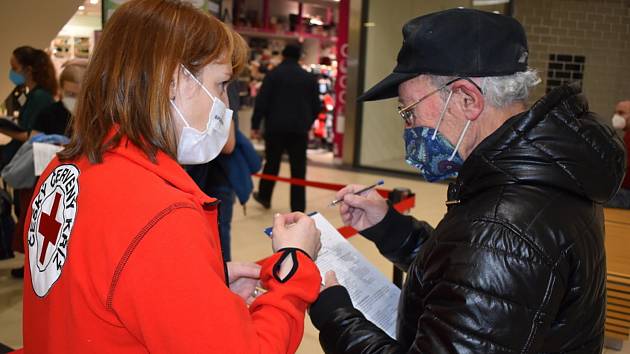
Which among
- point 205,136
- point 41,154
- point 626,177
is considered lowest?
point 626,177

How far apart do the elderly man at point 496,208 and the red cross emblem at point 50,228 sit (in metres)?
0.60

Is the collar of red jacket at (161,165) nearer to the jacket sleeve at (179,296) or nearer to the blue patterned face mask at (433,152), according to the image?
the jacket sleeve at (179,296)

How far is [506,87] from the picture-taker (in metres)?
1.36

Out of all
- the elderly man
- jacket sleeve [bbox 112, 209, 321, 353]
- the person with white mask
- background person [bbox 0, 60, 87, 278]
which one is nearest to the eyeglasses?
the elderly man

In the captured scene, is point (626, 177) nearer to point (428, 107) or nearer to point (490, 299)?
point (428, 107)

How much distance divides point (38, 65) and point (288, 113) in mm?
2779

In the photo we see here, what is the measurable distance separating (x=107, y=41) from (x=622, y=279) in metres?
3.11

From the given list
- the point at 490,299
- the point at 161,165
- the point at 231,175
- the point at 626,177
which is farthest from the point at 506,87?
the point at 626,177

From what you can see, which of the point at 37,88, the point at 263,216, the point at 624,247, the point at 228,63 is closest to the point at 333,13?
the point at 263,216

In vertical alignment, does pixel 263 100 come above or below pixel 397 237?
above

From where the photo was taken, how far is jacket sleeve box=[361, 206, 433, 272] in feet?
6.33

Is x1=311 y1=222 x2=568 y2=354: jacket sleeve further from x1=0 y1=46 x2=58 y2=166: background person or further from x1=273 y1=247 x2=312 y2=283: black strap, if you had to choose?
x1=0 y1=46 x2=58 y2=166: background person

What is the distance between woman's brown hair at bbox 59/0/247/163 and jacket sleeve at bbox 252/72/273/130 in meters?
5.56

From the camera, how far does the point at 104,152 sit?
1.11m
